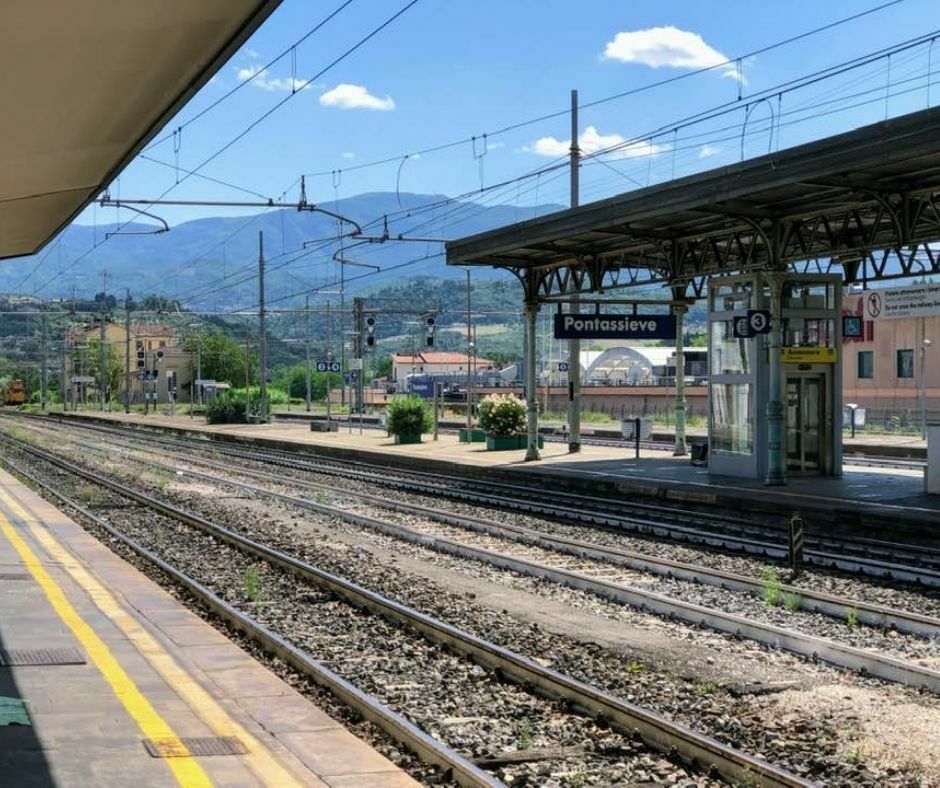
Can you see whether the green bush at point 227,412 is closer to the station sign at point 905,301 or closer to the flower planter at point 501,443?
the flower planter at point 501,443

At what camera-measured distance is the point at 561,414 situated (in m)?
67.9

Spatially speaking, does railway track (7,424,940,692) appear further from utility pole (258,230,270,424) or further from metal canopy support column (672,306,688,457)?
utility pole (258,230,270,424)

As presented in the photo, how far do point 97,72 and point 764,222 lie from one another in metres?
16.7

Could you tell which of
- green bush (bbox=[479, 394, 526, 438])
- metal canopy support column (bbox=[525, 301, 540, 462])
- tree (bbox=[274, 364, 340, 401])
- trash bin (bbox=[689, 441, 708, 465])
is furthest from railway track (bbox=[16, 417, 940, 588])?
tree (bbox=[274, 364, 340, 401])

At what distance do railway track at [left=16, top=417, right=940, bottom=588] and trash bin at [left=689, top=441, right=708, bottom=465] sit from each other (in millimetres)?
4481

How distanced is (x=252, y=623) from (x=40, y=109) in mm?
4852

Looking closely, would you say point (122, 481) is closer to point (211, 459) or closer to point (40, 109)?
point (211, 459)

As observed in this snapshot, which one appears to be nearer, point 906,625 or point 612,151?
point 906,625

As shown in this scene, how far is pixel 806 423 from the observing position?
2297cm

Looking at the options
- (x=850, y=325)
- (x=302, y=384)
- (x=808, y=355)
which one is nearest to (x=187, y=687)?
(x=808, y=355)

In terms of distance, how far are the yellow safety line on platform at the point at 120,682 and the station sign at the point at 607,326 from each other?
1826 centimetres

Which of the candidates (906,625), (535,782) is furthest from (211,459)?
(535,782)

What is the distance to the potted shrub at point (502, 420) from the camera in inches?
1371

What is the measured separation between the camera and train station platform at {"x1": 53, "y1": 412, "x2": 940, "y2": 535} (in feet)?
59.6
